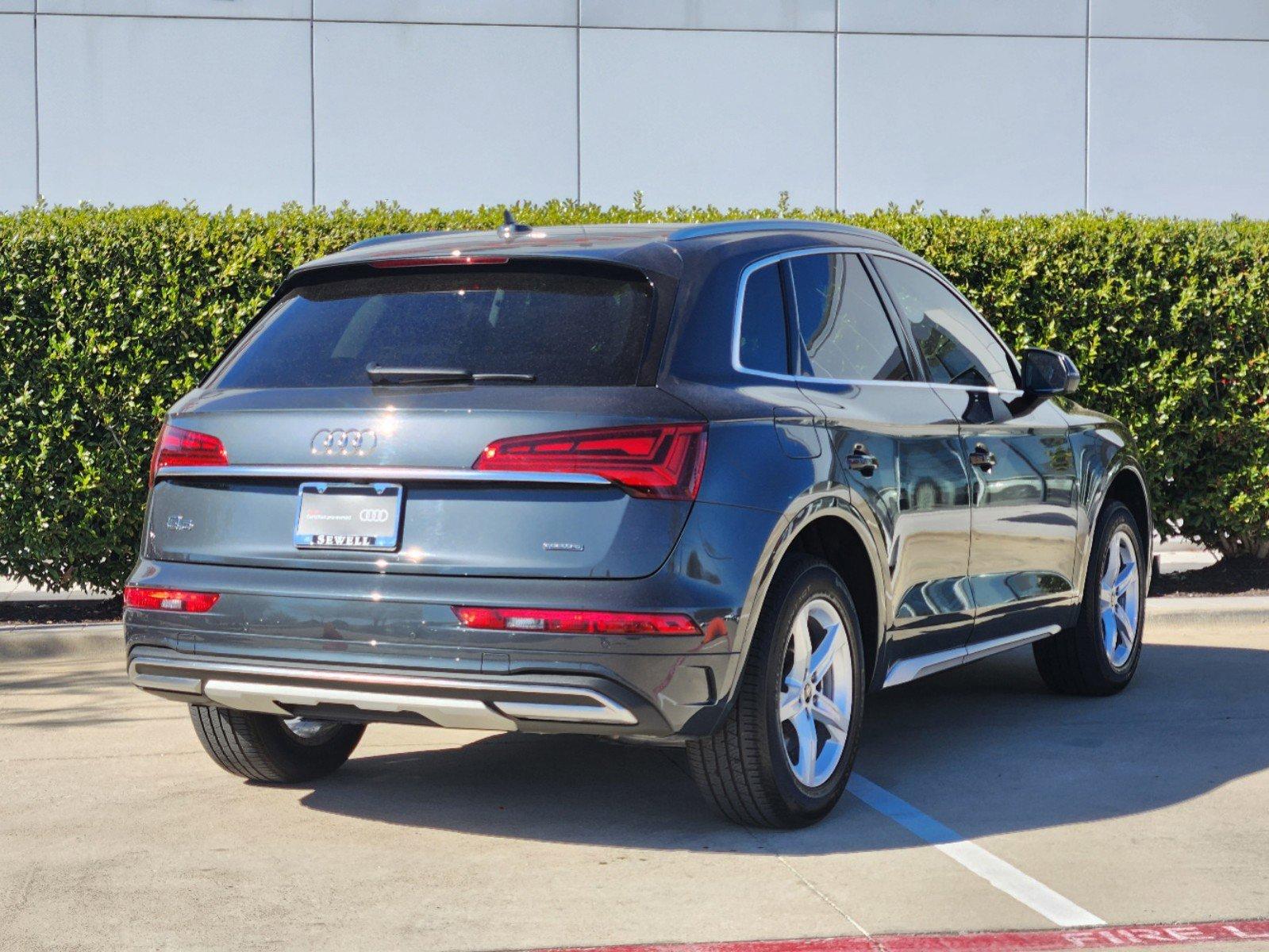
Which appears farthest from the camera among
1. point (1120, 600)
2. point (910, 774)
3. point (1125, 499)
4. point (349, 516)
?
point (1125, 499)

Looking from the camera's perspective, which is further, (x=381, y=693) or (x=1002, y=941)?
(x=381, y=693)

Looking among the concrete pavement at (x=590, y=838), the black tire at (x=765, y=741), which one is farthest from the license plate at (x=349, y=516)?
the black tire at (x=765, y=741)

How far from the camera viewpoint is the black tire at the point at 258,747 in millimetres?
5551

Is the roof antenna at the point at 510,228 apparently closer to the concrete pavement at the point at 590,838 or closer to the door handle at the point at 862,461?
the door handle at the point at 862,461

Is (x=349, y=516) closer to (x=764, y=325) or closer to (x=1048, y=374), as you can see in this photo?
(x=764, y=325)

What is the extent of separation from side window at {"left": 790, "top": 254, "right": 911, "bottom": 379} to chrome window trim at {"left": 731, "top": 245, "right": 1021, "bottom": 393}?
22 millimetres

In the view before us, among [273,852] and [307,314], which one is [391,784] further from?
[307,314]

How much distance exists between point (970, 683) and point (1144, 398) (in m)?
3.04

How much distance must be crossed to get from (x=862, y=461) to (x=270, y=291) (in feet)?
15.7

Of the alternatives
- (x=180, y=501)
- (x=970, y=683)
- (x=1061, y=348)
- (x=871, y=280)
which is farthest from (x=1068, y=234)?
(x=180, y=501)

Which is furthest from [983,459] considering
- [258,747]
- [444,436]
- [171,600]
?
[171,600]

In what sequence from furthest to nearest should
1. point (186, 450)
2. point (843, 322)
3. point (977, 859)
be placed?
point (843, 322), point (186, 450), point (977, 859)

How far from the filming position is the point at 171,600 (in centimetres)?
485

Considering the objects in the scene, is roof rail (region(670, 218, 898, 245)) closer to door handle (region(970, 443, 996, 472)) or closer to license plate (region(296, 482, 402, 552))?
door handle (region(970, 443, 996, 472))
